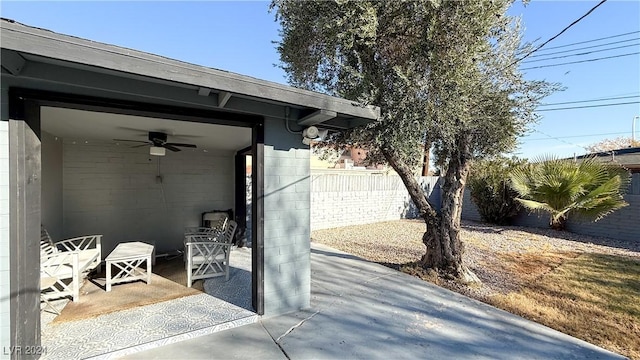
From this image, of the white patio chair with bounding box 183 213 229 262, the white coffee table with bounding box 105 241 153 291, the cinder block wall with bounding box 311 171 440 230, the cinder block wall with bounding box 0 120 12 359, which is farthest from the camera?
the cinder block wall with bounding box 311 171 440 230

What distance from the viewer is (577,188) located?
805 centimetres

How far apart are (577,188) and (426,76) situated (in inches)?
274

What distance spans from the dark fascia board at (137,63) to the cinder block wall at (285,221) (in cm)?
66

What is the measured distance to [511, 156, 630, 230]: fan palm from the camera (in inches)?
319

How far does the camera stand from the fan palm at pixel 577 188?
26.6 feet

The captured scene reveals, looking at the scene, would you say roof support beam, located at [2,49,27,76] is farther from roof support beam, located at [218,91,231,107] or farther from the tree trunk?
the tree trunk

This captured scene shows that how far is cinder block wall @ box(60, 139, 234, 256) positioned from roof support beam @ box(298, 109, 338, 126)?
4.66 meters

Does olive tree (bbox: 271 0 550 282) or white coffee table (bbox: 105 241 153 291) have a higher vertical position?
olive tree (bbox: 271 0 550 282)

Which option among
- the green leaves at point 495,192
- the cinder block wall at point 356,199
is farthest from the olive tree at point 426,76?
the green leaves at point 495,192

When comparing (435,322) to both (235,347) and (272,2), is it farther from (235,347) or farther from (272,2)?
(272,2)

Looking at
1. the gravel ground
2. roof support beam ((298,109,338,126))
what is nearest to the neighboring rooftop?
the gravel ground

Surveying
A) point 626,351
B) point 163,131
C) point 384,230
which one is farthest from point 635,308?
point 163,131

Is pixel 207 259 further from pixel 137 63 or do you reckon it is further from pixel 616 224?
pixel 616 224

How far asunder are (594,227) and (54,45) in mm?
12683
